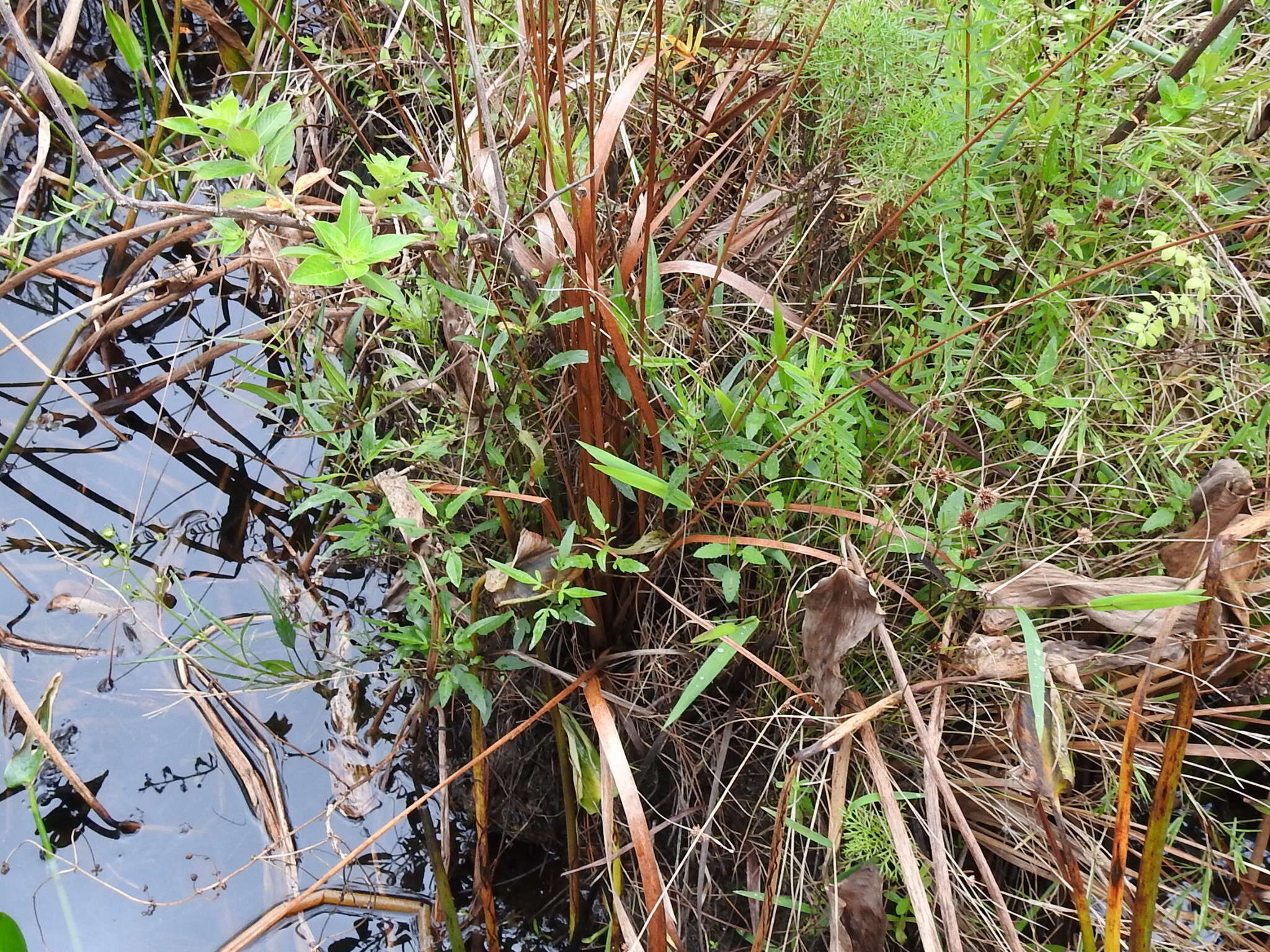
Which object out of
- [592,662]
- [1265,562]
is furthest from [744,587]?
[1265,562]

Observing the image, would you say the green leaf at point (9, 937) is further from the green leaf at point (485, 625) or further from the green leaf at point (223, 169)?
the green leaf at point (223, 169)

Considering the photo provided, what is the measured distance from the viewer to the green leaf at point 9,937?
1.12m

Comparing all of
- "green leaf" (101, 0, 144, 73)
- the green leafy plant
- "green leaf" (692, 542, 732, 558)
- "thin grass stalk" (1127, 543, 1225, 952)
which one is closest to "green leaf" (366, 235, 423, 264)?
the green leafy plant

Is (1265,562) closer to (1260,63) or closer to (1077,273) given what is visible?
(1077,273)

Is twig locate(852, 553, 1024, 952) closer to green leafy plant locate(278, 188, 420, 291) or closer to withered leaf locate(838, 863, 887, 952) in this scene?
withered leaf locate(838, 863, 887, 952)

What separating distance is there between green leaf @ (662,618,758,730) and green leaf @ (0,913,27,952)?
35.3 inches

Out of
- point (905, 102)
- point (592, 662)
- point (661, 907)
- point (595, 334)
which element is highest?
point (905, 102)

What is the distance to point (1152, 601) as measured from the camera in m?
0.89

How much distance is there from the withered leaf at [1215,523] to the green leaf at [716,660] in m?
0.50

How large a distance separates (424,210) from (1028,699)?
857mm

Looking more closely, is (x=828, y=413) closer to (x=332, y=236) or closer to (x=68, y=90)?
(x=332, y=236)

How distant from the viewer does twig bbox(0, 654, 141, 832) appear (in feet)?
4.17

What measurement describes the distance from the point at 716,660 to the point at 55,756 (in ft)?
3.27

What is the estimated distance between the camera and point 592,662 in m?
1.24
